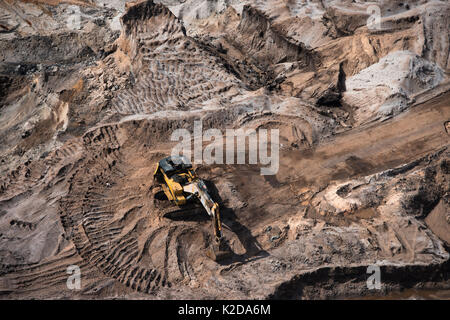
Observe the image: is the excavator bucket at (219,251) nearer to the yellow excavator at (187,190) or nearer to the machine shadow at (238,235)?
the yellow excavator at (187,190)

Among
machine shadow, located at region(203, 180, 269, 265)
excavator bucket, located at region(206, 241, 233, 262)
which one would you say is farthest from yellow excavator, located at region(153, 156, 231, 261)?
machine shadow, located at region(203, 180, 269, 265)

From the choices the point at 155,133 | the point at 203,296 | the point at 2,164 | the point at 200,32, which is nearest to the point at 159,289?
the point at 203,296

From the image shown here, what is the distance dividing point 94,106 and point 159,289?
9113mm

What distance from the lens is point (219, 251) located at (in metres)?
10.0

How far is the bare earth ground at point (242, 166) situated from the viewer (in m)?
9.88

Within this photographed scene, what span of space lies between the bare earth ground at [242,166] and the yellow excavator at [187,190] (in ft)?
1.37

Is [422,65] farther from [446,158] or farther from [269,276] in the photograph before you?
[269,276]

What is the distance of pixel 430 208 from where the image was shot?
11.2m

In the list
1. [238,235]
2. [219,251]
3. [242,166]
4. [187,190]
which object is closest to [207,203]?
[187,190]

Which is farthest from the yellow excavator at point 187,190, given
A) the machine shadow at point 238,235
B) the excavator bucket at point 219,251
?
the machine shadow at point 238,235

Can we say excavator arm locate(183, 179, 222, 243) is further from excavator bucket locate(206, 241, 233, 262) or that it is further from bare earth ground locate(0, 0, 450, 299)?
bare earth ground locate(0, 0, 450, 299)

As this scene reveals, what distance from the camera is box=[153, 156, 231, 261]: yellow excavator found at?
391 inches

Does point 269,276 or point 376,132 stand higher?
point 376,132

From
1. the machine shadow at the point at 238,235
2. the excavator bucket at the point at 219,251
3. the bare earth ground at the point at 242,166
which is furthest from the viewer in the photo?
the machine shadow at the point at 238,235
